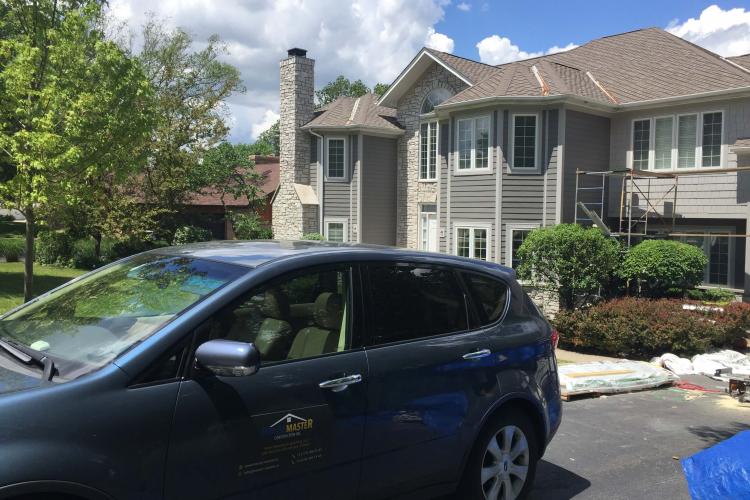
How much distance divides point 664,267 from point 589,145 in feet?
16.8

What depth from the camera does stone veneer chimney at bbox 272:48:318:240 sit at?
23531 mm

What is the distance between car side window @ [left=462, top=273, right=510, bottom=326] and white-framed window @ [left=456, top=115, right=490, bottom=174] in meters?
14.0

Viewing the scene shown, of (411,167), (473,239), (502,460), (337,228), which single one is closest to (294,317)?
(502,460)

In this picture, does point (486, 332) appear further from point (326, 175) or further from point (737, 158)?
point (326, 175)

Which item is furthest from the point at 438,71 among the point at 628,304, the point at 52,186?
the point at 52,186

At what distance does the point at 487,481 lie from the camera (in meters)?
3.92

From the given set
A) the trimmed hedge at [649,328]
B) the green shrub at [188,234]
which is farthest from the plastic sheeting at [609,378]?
the green shrub at [188,234]

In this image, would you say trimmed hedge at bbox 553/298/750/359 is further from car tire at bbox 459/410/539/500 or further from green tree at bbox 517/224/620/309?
car tire at bbox 459/410/539/500

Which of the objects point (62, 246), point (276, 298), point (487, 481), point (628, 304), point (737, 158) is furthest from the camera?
point (62, 246)

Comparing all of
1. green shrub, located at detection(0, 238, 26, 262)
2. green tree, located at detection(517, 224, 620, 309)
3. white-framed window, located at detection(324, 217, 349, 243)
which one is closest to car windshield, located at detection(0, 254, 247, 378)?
green tree, located at detection(517, 224, 620, 309)

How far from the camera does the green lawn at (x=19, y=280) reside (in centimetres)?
1508

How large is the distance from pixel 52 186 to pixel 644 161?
1511 centimetres

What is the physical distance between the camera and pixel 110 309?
3.13 m

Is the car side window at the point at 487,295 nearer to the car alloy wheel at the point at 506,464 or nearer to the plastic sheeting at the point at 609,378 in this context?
the car alloy wheel at the point at 506,464
